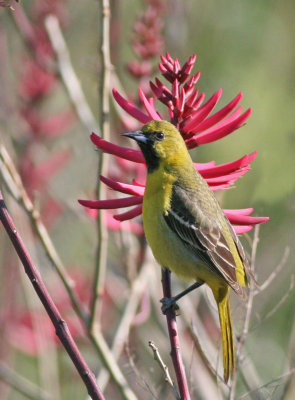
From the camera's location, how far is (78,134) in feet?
21.5

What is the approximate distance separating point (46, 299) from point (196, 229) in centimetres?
134

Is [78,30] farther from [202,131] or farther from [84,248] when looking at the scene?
[202,131]

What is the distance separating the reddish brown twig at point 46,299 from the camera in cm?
207

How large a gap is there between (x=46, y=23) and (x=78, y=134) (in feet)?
6.86

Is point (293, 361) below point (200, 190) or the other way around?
below

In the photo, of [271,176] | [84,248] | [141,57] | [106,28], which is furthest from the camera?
[84,248]

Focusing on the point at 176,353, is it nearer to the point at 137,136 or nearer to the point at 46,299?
the point at 46,299

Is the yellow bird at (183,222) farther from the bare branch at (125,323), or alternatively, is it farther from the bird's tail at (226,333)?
the bare branch at (125,323)

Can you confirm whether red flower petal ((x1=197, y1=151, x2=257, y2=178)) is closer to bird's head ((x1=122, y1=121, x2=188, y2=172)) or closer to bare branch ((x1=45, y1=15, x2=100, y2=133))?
bird's head ((x1=122, y1=121, x2=188, y2=172))

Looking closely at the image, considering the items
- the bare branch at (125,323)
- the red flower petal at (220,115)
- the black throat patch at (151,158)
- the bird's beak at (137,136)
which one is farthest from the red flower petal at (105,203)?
the bare branch at (125,323)

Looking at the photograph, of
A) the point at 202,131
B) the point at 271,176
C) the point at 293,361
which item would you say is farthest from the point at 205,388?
the point at 271,176

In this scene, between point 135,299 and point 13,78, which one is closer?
point 135,299

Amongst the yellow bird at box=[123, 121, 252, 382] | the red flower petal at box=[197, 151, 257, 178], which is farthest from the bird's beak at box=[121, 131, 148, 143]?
the red flower petal at box=[197, 151, 257, 178]

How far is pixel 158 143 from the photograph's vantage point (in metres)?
3.37
